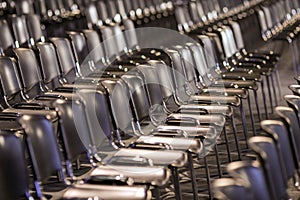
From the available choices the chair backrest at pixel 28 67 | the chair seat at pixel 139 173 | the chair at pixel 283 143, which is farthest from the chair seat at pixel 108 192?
the chair backrest at pixel 28 67

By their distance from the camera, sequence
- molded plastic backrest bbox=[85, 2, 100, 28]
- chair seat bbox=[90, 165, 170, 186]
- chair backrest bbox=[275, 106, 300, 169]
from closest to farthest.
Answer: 1. chair backrest bbox=[275, 106, 300, 169]
2. chair seat bbox=[90, 165, 170, 186]
3. molded plastic backrest bbox=[85, 2, 100, 28]

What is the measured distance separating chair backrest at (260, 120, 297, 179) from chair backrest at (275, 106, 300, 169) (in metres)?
0.02

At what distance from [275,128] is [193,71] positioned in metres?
2.75

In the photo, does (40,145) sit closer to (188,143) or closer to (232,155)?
(188,143)

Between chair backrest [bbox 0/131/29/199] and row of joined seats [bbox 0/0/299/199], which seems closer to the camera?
chair backrest [bbox 0/131/29/199]

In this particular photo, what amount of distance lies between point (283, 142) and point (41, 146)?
4.28 feet

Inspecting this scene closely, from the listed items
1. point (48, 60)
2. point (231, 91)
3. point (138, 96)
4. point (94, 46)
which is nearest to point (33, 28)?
point (94, 46)

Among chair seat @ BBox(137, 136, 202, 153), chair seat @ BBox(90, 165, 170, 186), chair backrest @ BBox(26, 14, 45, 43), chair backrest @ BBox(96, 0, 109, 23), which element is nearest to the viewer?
chair seat @ BBox(90, 165, 170, 186)

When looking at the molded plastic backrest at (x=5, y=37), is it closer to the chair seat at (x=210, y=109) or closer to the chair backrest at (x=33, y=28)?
the chair backrest at (x=33, y=28)

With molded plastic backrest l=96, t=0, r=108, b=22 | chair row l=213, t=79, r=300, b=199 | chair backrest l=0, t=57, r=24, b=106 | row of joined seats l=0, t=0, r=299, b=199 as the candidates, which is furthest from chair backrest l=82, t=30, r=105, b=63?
chair row l=213, t=79, r=300, b=199

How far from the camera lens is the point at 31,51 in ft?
18.5

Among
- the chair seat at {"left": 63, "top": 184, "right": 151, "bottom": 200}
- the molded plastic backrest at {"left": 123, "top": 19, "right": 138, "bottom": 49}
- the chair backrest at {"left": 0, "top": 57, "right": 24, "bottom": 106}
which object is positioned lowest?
the chair seat at {"left": 63, "top": 184, "right": 151, "bottom": 200}

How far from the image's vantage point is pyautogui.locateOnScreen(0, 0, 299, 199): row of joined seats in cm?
382

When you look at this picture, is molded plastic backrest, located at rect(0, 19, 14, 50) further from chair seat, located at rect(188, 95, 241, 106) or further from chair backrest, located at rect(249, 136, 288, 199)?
chair backrest, located at rect(249, 136, 288, 199)
